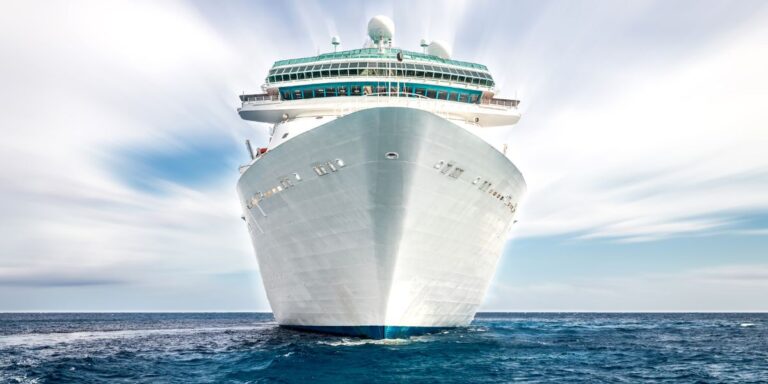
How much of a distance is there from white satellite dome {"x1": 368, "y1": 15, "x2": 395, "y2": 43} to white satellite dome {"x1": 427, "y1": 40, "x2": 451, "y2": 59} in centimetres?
347

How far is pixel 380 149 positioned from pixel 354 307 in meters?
6.06

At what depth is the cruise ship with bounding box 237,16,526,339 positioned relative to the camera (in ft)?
58.0

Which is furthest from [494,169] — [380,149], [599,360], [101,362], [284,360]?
[101,362]

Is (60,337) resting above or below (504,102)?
below

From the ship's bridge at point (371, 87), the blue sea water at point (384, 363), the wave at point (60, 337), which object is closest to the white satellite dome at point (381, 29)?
the ship's bridge at point (371, 87)

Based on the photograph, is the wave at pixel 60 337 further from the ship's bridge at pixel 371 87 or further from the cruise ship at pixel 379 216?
the ship's bridge at pixel 371 87

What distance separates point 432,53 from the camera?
3325cm

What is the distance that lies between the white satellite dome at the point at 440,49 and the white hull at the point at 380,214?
1351cm

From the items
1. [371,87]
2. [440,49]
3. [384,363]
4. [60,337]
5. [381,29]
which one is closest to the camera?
[384,363]

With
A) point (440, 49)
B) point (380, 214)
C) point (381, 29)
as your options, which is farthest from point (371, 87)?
point (380, 214)

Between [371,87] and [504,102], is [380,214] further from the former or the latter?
[504,102]

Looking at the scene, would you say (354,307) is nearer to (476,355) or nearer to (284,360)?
(284,360)

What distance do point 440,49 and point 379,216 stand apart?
1839cm

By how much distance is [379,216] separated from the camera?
18.0 meters
